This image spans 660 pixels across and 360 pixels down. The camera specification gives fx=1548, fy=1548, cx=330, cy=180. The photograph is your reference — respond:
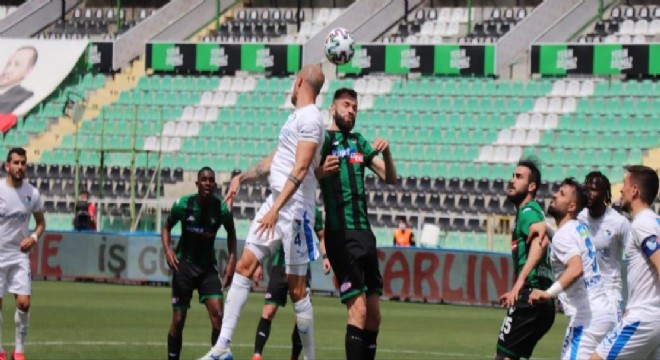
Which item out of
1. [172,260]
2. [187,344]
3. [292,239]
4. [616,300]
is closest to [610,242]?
[616,300]

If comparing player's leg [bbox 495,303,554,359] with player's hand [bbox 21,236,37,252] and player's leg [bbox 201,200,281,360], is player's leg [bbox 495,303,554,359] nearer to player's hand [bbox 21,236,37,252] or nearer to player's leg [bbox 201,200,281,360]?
player's leg [bbox 201,200,281,360]

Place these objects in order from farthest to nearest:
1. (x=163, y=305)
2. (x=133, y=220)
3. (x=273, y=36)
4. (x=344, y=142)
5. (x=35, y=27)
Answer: (x=35, y=27)
(x=273, y=36)
(x=133, y=220)
(x=163, y=305)
(x=344, y=142)

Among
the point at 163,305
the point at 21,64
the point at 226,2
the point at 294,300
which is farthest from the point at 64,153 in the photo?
the point at 294,300

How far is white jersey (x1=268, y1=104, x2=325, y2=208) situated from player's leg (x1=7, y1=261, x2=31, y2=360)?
4606 millimetres

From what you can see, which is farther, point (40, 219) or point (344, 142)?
point (40, 219)

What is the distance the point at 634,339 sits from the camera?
438 inches

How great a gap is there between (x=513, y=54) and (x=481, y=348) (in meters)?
23.9

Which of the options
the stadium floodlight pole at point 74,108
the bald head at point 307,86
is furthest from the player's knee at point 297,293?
the stadium floodlight pole at point 74,108

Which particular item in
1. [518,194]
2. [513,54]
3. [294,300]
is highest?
[513,54]

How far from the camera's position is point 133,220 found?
116ft

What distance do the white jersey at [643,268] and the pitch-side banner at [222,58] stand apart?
113 feet

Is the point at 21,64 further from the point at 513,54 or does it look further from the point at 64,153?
the point at 513,54

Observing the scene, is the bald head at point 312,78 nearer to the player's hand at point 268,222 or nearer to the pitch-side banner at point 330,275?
the player's hand at point 268,222

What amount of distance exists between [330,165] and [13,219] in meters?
5.42
